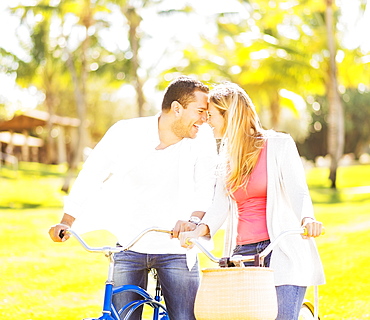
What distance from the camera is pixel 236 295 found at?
3367mm

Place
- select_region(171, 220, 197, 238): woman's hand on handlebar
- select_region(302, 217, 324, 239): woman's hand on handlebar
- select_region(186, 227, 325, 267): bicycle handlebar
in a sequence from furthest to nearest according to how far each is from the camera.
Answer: select_region(171, 220, 197, 238): woman's hand on handlebar, select_region(302, 217, 324, 239): woman's hand on handlebar, select_region(186, 227, 325, 267): bicycle handlebar

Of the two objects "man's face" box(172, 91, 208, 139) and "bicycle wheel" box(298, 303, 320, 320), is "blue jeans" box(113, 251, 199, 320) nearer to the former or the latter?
"man's face" box(172, 91, 208, 139)

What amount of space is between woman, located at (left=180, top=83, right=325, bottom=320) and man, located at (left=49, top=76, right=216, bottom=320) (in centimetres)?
17

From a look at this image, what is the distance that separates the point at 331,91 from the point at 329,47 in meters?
2.35

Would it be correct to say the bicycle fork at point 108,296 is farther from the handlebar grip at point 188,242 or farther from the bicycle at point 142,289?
the handlebar grip at point 188,242

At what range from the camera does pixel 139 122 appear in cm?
445

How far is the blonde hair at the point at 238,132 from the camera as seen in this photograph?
3996mm

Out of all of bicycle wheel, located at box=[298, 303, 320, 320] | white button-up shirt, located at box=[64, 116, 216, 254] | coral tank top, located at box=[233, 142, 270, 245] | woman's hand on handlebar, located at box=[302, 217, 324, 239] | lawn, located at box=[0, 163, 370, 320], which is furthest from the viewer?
lawn, located at box=[0, 163, 370, 320]

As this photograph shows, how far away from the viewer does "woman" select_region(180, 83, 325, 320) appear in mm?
4027

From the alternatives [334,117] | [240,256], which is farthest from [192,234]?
[334,117]

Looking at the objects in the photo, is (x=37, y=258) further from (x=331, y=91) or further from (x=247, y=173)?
(x=331, y=91)

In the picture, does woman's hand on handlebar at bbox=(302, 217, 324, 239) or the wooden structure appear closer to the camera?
woman's hand on handlebar at bbox=(302, 217, 324, 239)

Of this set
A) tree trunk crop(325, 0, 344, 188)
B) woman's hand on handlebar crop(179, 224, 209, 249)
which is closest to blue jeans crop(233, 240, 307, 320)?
woman's hand on handlebar crop(179, 224, 209, 249)

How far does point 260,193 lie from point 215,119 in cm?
45
